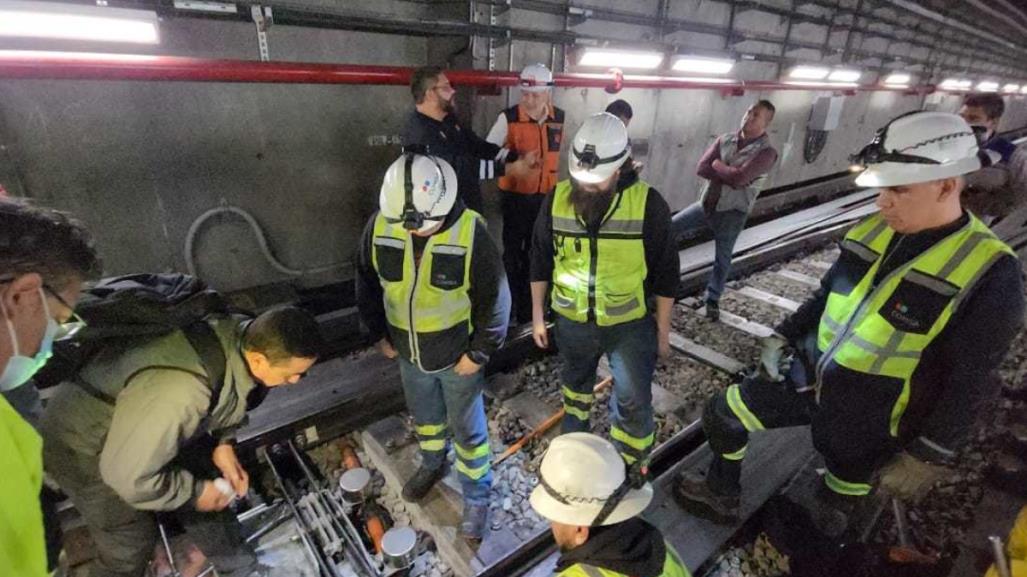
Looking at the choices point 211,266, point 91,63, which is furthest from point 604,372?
point 91,63

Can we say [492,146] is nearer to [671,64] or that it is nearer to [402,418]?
[402,418]

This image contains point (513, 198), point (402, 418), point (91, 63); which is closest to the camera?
point (91, 63)

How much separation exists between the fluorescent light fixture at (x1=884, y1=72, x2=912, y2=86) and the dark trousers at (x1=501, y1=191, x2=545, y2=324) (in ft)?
43.6

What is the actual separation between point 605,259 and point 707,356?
8.79 feet

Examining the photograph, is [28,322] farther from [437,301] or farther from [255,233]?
[255,233]

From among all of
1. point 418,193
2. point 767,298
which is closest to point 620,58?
point 767,298

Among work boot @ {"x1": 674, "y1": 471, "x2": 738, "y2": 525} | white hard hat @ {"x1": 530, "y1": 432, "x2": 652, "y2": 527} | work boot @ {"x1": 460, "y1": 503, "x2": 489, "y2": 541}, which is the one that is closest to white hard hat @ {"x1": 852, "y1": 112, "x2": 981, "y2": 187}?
white hard hat @ {"x1": 530, "y1": 432, "x2": 652, "y2": 527}

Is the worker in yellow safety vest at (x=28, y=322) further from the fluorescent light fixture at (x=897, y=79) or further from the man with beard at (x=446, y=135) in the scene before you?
the fluorescent light fixture at (x=897, y=79)

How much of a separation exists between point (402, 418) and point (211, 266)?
2539 mm

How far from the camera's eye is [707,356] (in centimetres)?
467

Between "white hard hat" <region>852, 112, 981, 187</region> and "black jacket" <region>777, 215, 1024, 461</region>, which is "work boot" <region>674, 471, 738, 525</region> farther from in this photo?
"white hard hat" <region>852, 112, 981, 187</region>

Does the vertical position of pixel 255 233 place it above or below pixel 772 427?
above

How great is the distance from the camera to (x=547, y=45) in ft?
18.6

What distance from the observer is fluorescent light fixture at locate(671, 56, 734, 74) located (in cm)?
712
